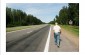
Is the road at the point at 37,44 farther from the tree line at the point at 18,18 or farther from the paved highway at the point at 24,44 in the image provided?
the tree line at the point at 18,18

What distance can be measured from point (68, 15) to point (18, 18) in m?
2.79

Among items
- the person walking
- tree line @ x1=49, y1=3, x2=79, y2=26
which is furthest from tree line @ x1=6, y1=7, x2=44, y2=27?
the person walking

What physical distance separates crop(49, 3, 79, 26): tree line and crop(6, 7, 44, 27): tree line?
1061 millimetres

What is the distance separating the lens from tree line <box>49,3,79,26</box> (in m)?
15.8

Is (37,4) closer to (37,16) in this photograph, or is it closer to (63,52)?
(37,16)

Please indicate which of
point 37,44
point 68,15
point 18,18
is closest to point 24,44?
point 37,44

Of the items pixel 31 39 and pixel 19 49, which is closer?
pixel 19 49

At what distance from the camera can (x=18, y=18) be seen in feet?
53.5

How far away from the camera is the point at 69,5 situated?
16.1m

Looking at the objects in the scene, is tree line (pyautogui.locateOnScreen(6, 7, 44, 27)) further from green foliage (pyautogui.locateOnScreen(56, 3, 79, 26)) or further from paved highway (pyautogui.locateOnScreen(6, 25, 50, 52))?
green foliage (pyautogui.locateOnScreen(56, 3, 79, 26))

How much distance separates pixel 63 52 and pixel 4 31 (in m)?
3.11

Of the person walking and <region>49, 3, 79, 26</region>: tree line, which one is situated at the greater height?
<region>49, 3, 79, 26</region>: tree line

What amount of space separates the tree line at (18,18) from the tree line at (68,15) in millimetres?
1061
